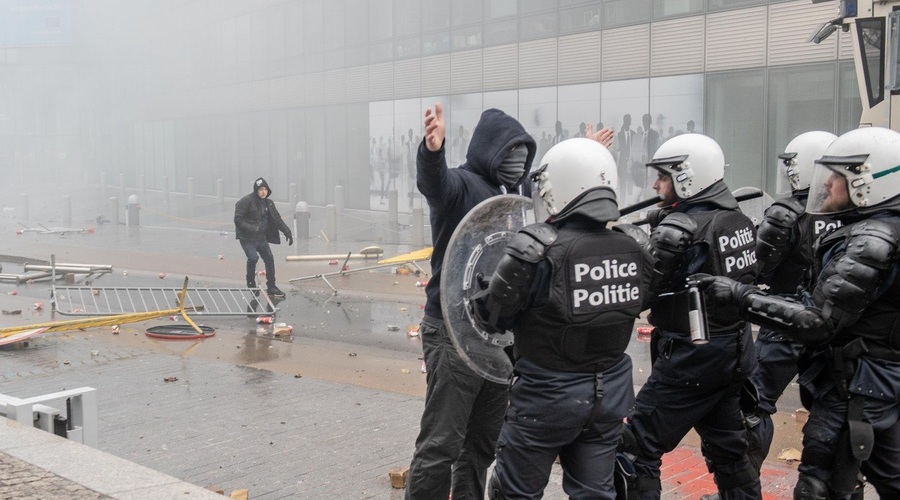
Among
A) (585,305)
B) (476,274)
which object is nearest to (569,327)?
(585,305)

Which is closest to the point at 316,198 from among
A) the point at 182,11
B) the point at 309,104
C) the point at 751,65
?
the point at 309,104

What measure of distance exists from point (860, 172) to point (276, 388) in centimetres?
464

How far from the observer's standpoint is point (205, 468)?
491 centimetres

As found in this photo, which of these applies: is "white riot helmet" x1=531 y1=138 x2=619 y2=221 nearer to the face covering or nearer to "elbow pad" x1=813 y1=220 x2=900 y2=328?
the face covering

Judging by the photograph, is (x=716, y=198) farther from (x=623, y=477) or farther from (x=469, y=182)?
(x=623, y=477)

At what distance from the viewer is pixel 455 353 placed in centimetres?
366

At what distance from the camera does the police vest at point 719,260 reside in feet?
13.0

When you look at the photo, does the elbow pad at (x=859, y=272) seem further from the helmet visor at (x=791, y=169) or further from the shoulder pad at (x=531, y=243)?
the helmet visor at (x=791, y=169)

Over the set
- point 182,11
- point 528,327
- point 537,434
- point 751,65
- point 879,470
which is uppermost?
point 182,11

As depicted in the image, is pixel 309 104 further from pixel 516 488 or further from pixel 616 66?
pixel 516 488

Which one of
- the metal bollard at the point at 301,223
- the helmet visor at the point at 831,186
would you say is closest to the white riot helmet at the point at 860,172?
the helmet visor at the point at 831,186

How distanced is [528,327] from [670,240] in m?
0.96

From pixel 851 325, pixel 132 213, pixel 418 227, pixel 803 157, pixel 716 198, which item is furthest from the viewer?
pixel 132 213

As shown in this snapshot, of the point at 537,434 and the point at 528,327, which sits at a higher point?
the point at 528,327
